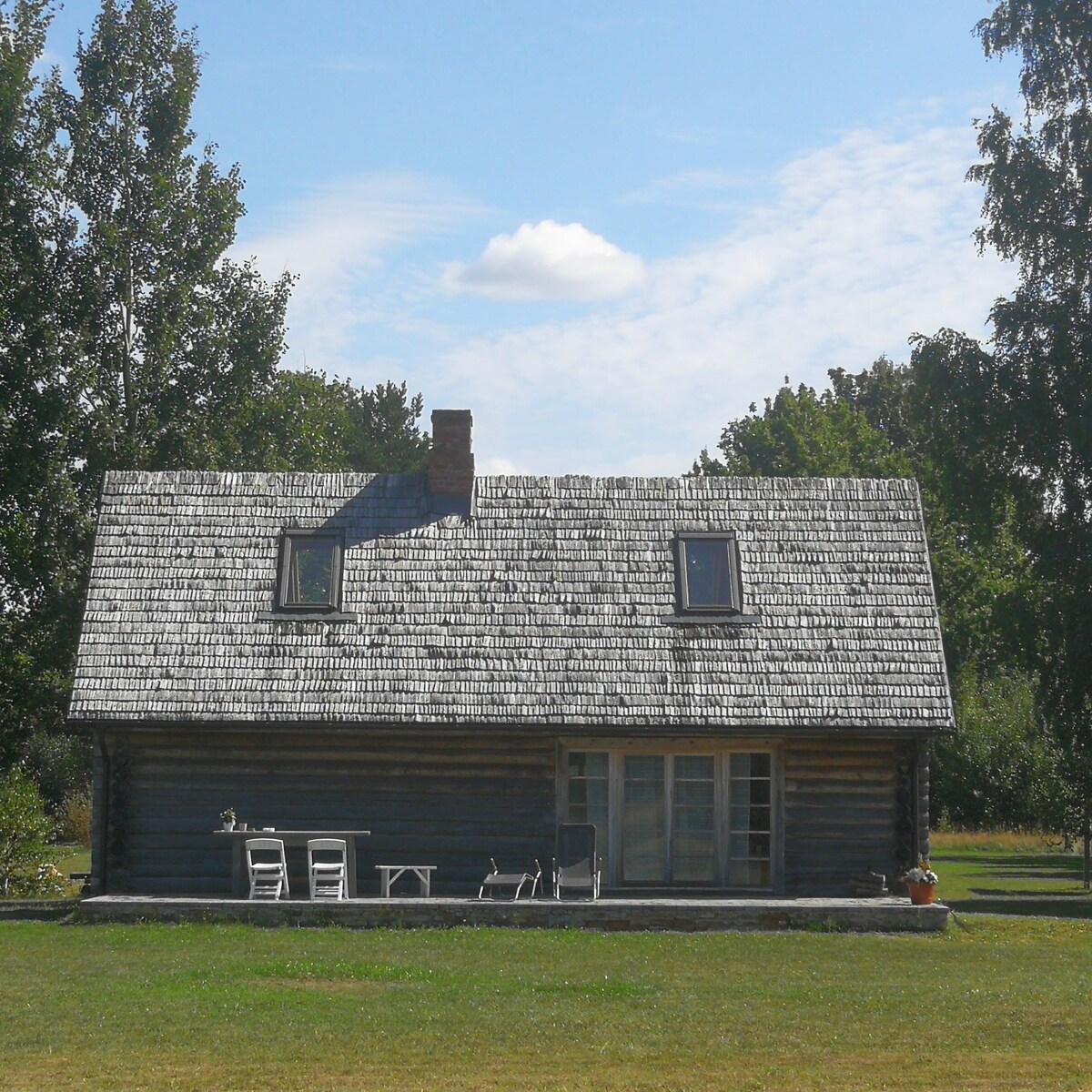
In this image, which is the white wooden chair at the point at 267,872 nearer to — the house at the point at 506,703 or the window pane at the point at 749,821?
the house at the point at 506,703

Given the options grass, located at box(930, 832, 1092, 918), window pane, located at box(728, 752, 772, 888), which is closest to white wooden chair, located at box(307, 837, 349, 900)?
window pane, located at box(728, 752, 772, 888)

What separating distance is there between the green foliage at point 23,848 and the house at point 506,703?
4432mm

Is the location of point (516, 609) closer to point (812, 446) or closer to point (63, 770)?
point (63, 770)

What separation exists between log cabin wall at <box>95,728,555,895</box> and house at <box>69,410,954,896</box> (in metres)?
0.03

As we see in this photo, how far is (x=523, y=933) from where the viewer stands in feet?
60.4

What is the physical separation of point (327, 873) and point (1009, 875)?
17.0 metres

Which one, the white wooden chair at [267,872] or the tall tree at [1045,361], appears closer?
the white wooden chair at [267,872]

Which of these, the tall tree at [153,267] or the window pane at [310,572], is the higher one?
the tall tree at [153,267]

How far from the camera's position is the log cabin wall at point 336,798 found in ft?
68.6

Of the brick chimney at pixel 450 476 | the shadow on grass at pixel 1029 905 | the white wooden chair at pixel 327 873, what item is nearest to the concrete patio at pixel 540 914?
the white wooden chair at pixel 327 873

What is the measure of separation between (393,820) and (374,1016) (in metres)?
8.34

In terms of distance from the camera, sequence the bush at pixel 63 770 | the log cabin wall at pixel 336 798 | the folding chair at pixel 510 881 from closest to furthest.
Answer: the folding chair at pixel 510 881 → the log cabin wall at pixel 336 798 → the bush at pixel 63 770

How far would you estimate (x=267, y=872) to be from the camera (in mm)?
20172

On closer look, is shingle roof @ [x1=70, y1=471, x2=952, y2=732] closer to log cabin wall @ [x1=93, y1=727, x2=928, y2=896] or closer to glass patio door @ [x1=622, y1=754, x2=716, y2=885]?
log cabin wall @ [x1=93, y1=727, x2=928, y2=896]
